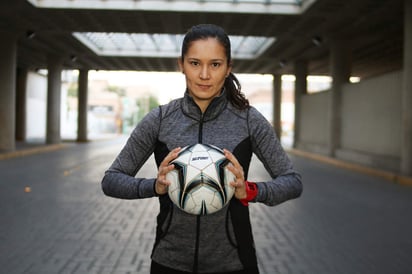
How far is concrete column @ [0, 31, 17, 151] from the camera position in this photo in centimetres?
2100

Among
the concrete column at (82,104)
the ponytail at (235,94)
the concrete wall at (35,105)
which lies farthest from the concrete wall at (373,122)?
the concrete wall at (35,105)

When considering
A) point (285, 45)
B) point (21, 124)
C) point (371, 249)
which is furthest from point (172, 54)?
point (371, 249)

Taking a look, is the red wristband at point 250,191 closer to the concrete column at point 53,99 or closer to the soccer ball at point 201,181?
the soccer ball at point 201,181

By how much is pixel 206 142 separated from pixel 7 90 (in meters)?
21.2

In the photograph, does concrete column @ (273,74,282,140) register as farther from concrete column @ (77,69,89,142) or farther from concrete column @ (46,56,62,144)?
concrete column @ (46,56,62,144)

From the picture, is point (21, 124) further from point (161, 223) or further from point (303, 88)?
point (161, 223)

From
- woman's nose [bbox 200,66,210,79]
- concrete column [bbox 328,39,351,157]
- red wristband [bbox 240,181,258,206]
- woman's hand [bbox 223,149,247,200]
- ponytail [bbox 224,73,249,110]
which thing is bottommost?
red wristband [bbox 240,181,258,206]

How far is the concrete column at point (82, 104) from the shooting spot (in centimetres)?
3612

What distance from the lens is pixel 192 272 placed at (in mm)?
2035

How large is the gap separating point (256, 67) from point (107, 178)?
106 feet

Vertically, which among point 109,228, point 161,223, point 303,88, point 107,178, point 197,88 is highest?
point 303,88

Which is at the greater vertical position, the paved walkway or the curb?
the curb

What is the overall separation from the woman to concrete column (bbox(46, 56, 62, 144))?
28.9m

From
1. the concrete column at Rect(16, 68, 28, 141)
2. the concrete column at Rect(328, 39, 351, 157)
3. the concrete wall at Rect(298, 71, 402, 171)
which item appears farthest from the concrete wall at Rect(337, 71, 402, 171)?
the concrete column at Rect(16, 68, 28, 141)
